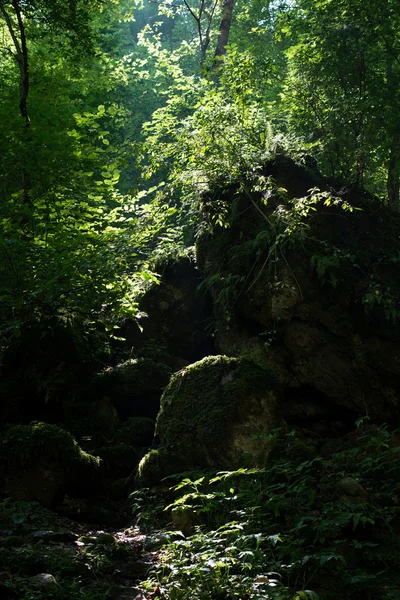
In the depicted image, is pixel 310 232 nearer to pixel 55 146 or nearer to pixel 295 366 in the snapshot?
pixel 295 366

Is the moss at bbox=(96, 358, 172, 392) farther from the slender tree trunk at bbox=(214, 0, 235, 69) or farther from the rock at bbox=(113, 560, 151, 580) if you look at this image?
the slender tree trunk at bbox=(214, 0, 235, 69)

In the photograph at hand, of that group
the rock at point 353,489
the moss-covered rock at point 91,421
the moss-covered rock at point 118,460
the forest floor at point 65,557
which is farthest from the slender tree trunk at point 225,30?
the rock at point 353,489

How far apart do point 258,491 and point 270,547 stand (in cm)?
97

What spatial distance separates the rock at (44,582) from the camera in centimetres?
372

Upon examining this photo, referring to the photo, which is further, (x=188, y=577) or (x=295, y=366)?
(x=295, y=366)

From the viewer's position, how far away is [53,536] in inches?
203

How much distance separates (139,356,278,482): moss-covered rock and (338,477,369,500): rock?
131 centimetres

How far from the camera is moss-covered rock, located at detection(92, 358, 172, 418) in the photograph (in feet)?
31.3

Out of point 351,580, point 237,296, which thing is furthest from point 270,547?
point 237,296

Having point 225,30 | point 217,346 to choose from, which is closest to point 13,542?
point 217,346

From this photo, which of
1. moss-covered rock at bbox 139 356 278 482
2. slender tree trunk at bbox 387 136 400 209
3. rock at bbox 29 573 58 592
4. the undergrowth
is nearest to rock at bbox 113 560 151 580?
the undergrowth

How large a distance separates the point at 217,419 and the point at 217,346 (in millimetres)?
3343

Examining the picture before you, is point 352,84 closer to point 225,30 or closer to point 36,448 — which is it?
point 225,30

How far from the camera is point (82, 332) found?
31.1ft
